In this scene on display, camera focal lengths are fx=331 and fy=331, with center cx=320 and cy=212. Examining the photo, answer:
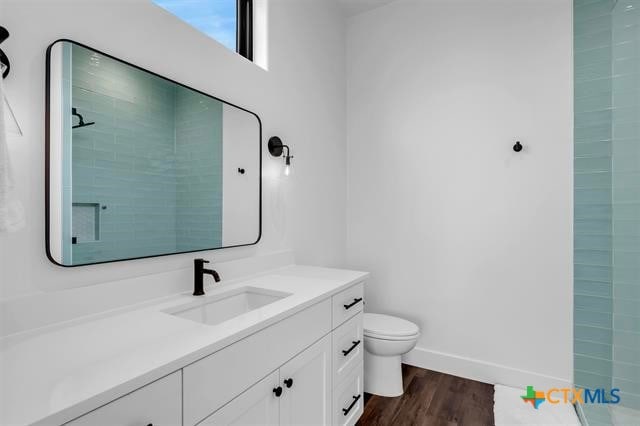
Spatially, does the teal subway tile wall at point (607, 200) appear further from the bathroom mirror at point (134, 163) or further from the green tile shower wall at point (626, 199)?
the bathroom mirror at point (134, 163)

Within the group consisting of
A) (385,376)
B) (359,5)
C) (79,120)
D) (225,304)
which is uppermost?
(359,5)

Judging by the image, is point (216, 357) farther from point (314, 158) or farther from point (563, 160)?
point (563, 160)

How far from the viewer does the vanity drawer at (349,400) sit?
5.13 feet

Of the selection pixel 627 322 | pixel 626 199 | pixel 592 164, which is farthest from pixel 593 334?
pixel 592 164

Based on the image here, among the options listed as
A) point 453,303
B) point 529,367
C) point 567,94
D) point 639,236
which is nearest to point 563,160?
point 567,94

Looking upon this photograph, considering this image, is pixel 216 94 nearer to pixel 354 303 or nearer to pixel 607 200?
pixel 354 303

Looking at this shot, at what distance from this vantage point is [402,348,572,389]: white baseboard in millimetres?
2109

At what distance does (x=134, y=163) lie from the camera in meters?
1.26

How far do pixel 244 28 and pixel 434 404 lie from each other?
8.24ft

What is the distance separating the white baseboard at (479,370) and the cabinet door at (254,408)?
5.41ft

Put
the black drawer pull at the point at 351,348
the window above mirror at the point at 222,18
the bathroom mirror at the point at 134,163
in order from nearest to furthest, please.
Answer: the bathroom mirror at the point at 134,163
the window above mirror at the point at 222,18
the black drawer pull at the point at 351,348

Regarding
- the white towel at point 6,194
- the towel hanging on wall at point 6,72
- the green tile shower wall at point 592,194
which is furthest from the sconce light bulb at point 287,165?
the green tile shower wall at point 592,194

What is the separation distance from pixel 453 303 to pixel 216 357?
1.97 meters

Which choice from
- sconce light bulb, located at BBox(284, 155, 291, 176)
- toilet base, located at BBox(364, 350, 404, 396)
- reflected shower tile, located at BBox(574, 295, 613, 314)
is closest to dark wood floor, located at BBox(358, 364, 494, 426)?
toilet base, located at BBox(364, 350, 404, 396)
